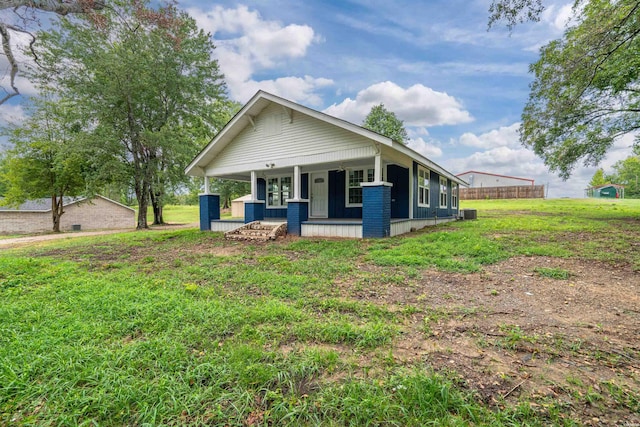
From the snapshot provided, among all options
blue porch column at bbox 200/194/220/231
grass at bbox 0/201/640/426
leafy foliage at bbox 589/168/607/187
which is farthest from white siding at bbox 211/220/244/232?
leafy foliage at bbox 589/168/607/187

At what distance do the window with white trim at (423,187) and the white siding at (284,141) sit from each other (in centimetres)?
394

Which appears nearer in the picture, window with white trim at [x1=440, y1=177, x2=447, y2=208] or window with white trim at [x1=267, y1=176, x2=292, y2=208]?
window with white trim at [x1=267, y1=176, x2=292, y2=208]

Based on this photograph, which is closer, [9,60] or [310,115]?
[9,60]

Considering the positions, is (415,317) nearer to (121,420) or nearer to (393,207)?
(121,420)

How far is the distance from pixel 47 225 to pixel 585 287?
2742 cm

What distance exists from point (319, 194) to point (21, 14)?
31.1 ft

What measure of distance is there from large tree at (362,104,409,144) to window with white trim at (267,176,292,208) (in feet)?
56.0

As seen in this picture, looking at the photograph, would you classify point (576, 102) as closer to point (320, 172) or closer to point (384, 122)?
point (320, 172)

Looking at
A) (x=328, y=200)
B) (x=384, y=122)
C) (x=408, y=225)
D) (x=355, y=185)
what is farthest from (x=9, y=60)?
(x=384, y=122)

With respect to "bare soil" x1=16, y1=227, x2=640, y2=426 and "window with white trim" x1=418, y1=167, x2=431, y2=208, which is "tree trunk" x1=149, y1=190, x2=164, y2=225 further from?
"bare soil" x1=16, y1=227, x2=640, y2=426

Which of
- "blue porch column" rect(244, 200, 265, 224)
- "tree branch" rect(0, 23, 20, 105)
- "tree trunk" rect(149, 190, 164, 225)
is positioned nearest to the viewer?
"tree branch" rect(0, 23, 20, 105)

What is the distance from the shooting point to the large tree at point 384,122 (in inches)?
1075

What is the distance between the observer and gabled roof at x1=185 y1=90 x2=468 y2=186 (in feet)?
26.9

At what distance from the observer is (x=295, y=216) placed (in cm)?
993
